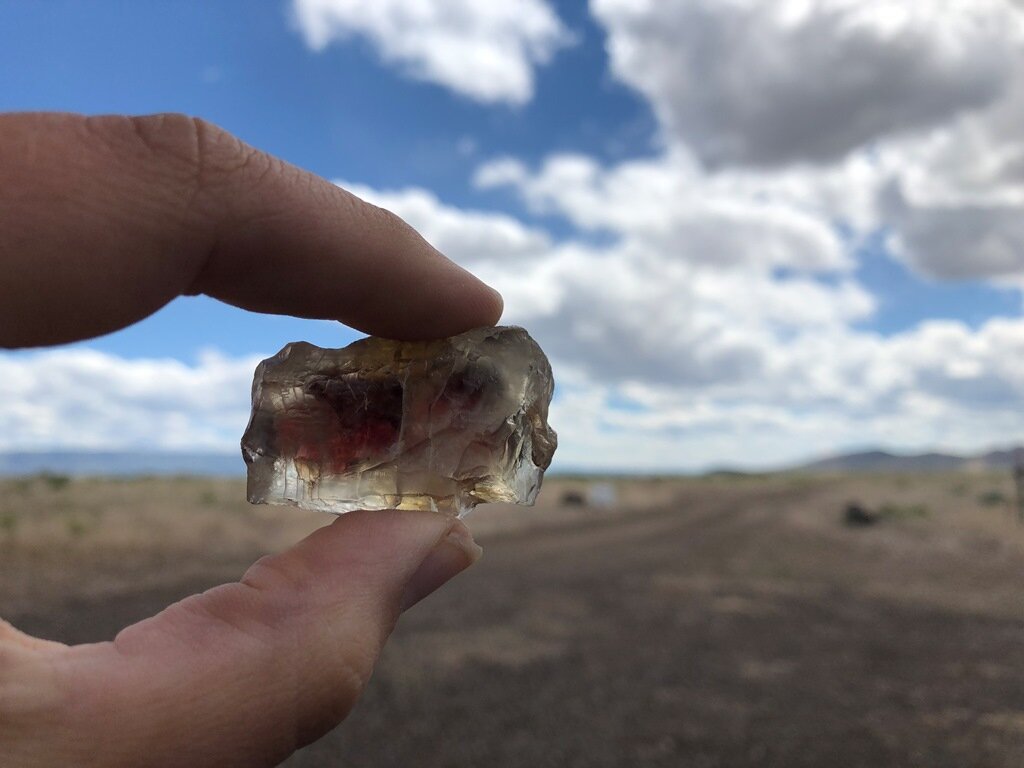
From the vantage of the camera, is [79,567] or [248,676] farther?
[79,567]

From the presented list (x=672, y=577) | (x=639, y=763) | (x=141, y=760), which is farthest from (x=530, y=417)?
(x=672, y=577)

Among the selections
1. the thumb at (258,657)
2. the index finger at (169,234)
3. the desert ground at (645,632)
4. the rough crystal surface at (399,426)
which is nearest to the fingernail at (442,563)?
Result: the thumb at (258,657)

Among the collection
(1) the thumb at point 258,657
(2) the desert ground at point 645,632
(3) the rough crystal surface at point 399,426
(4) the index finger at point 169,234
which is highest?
(4) the index finger at point 169,234

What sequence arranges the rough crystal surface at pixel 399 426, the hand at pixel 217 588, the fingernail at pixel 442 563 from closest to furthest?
the hand at pixel 217 588
the fingernail at pixel 442 563
the rough crystal surface at pixel 399 426

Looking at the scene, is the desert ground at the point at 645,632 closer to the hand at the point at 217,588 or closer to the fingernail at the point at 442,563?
the fingernail at the point at 442,563

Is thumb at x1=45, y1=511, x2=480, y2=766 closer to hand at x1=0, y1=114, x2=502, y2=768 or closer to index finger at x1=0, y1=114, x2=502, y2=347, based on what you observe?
hand at x1=0, y1=114, x2=502, y2=768

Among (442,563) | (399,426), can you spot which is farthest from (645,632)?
(442,563)

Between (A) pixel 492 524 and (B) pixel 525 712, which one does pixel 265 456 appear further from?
(A) pixel 492 524

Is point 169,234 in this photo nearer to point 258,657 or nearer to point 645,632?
point 258,657
